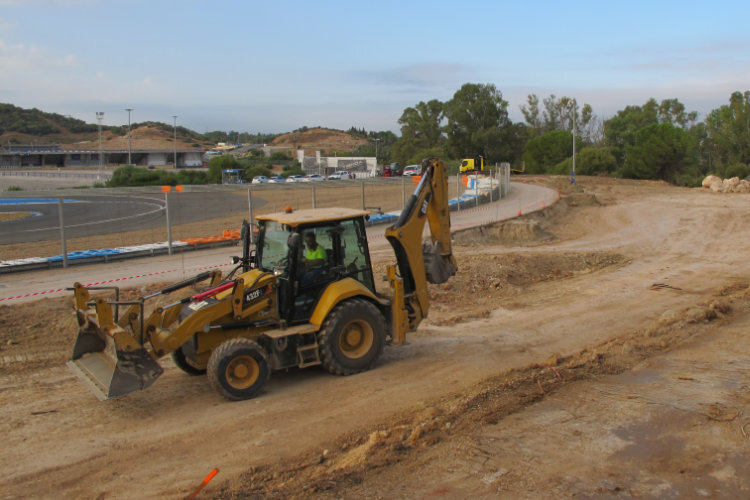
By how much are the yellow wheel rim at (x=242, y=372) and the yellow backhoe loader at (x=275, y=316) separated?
0.01 m

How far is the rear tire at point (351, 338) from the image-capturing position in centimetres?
766

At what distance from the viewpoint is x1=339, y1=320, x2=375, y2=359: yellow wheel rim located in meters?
7.95

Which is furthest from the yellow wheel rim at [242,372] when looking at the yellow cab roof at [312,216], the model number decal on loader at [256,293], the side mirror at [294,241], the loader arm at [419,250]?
the loader arm at [419,250]

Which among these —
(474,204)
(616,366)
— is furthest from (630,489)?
(474,204)

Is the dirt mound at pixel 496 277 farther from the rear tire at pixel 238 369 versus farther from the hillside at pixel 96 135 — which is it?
the hillside at pixel 96 135

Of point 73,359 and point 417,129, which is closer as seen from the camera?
point 73,359

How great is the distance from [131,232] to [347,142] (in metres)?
140

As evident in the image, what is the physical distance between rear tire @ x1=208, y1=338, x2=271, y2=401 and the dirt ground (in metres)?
0.18

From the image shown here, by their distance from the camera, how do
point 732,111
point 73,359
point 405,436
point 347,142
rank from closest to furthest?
point 405,436
point 73,359
point 732,111
point 347,142

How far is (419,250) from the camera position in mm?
8734

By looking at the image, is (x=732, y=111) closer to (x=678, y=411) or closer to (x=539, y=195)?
(x=539, y=195)

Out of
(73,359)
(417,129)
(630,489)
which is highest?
(417,129)

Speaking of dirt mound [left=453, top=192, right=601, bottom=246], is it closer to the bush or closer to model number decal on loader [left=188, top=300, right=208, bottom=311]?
model number decal on loader [left=188, top=300, right=208, bottom=311]

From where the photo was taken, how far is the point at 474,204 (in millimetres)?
33188
